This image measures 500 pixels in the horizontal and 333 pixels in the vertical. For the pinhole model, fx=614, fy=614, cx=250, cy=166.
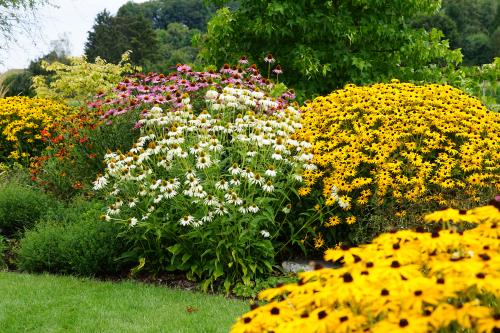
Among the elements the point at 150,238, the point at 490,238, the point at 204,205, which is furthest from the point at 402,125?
the point at 490,238

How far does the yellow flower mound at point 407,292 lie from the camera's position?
6.26ft

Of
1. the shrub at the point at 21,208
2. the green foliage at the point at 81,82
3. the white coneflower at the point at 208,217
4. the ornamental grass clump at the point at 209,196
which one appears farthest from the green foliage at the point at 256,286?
the green foliage at the point at 81,82

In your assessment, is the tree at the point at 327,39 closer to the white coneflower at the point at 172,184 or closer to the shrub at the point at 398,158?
the shrub at the point at 398,158

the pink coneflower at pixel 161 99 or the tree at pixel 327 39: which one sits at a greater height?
the tree at pixel 327 39

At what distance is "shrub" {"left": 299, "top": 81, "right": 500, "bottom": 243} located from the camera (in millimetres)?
5406

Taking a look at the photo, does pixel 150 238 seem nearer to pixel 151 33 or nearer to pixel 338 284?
pixel 338 284

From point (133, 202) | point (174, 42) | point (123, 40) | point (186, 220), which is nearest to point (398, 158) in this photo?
point (186, 220)

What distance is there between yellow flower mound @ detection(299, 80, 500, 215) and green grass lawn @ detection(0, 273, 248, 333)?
1458 mm

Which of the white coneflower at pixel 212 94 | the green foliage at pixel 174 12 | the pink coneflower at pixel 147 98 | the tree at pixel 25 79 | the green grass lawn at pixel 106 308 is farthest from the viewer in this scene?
the green foliage at pixel 174 12

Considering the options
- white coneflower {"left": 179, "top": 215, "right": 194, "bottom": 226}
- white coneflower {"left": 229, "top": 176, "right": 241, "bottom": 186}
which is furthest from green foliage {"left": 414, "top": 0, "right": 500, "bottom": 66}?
white coneflower {"left": 179, "top": 215, "right": 194, "bottom": 226}

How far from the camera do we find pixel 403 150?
5.73 metres

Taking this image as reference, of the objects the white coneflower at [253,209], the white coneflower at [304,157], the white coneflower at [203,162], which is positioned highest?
the white coneflower at [304,157]

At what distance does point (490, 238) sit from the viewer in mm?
2232

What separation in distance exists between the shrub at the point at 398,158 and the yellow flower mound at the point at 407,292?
303 cm
